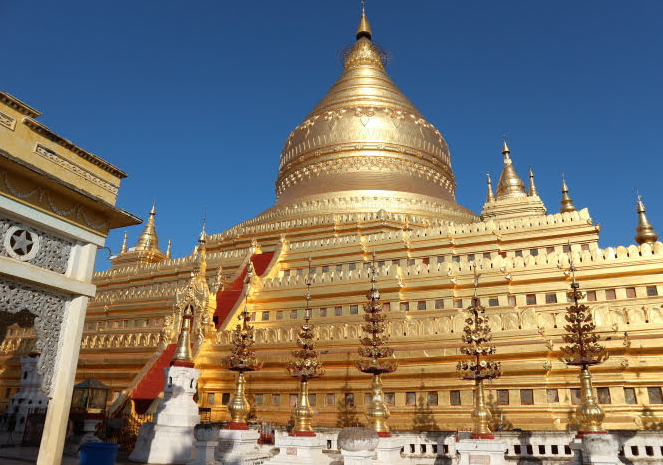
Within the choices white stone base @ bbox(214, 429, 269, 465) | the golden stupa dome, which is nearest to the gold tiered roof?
the golden stupa dome

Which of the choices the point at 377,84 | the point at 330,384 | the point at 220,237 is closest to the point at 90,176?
the point at 330,384

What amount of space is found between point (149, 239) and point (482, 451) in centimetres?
3419

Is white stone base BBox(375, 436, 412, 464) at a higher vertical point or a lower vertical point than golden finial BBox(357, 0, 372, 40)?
lower

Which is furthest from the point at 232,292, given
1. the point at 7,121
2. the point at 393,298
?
the point at 7,121

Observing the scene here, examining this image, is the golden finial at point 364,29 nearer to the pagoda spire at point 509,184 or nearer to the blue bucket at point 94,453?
the pagoda spire at point 509,184

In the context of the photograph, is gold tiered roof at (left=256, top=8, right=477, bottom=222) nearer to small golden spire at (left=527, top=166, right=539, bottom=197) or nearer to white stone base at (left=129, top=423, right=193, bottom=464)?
small golden spire at (left=527, top=166, right=539, bottom=197)

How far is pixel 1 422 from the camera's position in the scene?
Result: 17.9 m

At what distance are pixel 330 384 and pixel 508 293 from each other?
7019 mm

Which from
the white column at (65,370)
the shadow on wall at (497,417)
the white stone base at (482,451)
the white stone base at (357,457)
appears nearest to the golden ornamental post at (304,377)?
the white stone base at (357,457)

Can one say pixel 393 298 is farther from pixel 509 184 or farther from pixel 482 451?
pixel 509 184

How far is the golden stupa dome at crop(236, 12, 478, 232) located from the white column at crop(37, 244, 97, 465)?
19.0m

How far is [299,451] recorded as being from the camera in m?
10.8

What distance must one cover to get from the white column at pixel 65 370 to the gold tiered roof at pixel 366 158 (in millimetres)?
19027

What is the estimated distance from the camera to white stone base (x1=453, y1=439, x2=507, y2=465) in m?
9.90
